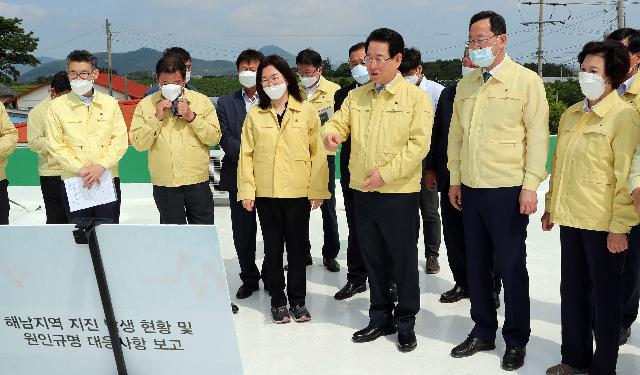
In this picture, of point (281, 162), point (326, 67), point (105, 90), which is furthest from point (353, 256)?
point (105, 90)

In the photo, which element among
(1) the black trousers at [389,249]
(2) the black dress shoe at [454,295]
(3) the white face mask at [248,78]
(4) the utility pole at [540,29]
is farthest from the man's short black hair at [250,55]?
(4) the utility pole at [540,29]

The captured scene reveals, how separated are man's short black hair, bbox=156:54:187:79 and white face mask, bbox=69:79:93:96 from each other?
373 millimetres

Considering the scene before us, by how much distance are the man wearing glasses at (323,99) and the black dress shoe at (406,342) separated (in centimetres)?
144

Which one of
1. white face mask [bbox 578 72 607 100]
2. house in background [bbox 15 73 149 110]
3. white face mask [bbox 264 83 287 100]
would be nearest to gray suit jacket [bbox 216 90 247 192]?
white face mask [bbox 264 83 287 100]

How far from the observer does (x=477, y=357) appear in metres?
2.98

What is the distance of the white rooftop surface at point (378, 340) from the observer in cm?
291

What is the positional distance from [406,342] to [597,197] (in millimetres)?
1185

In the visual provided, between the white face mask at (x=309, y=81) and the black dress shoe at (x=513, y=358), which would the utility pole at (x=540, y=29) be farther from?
the black dress shoe at (x=513, y=358)

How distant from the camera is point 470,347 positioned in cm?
301

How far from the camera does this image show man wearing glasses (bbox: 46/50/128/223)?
132 inches

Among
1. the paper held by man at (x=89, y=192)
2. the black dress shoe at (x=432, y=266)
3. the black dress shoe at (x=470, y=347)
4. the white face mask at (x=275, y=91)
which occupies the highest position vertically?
the white face mask at (x=275, y=91)

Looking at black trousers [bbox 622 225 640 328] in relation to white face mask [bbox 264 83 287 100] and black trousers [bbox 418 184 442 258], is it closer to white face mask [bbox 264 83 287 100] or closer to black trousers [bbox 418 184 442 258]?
black trousers [bbox 418 184 442 258]

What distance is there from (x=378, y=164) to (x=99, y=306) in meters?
1.67

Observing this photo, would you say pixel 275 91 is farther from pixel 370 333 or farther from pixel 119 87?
pixel 119 87
